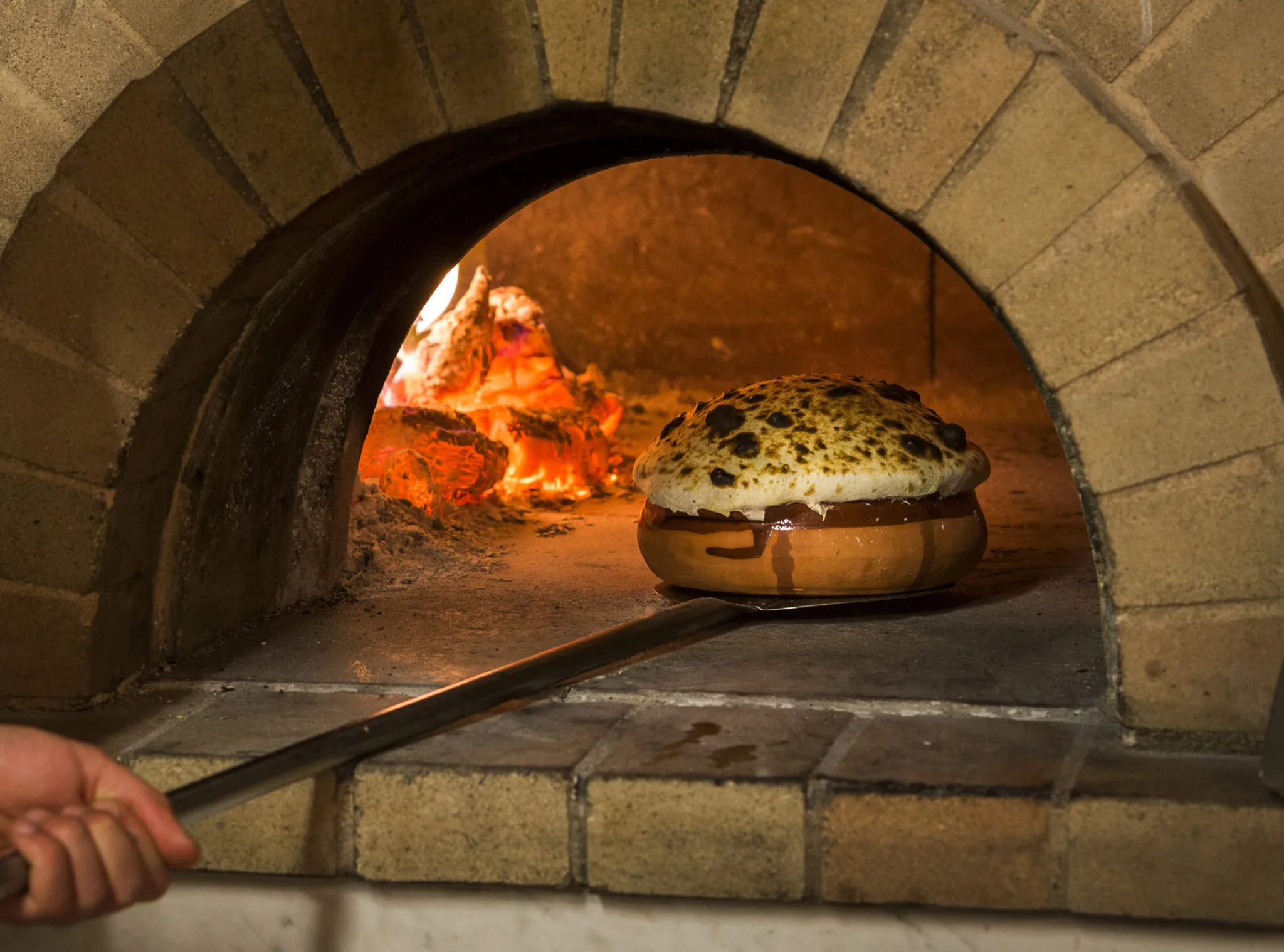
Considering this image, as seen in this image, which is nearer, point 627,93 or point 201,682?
point 627,93

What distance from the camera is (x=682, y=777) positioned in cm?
187

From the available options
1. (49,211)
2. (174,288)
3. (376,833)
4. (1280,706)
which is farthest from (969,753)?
(49,211)

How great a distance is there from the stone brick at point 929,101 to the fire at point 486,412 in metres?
1.91

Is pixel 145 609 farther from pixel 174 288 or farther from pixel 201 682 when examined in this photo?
pixel 174 288

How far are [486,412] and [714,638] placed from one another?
186 cm

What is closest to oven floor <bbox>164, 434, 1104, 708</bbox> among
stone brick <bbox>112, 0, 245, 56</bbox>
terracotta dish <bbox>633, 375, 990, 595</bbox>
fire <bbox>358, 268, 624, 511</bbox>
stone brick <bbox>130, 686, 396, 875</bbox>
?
terracotta dish <bbox>633, 375, 990, 595</bbox>

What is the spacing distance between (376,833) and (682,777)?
442 mm

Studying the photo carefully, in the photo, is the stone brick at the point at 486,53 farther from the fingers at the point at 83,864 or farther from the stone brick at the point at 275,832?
the fingers at the point at 83,864

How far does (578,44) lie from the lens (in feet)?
6.93

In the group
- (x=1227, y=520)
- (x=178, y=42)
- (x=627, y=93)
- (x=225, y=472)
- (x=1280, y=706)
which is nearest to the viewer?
(x=1280, y=706)

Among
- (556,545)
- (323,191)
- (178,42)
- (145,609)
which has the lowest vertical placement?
(145,609)

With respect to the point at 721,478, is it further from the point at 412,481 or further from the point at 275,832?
the point at 412,481

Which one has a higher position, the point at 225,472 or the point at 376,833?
the point at 225,472

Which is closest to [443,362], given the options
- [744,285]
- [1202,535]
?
[744,285]
